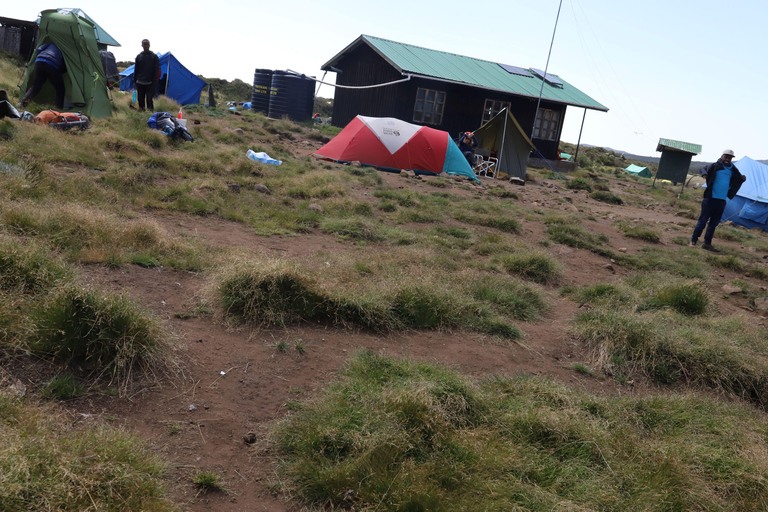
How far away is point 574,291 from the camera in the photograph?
6332 mm

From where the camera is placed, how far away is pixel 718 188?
10156 millimetres

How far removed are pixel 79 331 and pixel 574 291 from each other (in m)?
4.96

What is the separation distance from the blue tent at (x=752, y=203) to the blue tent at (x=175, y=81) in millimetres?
18380

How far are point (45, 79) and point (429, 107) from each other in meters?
13.9

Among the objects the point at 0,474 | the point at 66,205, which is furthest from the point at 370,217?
the point at 0,474

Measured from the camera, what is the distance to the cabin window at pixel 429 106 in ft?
72.0

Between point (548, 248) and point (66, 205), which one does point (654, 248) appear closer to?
point (548, 248)

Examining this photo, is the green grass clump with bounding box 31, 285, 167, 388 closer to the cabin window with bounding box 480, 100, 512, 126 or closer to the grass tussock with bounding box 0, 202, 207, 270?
the grass tussock with bounding box 0, 202, 207, 270

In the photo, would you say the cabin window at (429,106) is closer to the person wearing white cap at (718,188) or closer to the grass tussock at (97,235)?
the person wearing white cap at (718,188)

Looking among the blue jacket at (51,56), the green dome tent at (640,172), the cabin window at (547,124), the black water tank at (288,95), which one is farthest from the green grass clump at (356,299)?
the green dome tent at (640,172)

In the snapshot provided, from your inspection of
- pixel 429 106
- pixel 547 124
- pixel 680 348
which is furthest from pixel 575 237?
pixel 547 124

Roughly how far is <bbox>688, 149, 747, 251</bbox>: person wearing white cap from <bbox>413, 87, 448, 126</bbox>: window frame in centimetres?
1302

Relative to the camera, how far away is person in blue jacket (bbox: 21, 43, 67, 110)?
36.9 feet

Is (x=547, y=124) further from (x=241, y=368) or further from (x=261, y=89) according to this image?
(x=241, y=368)
